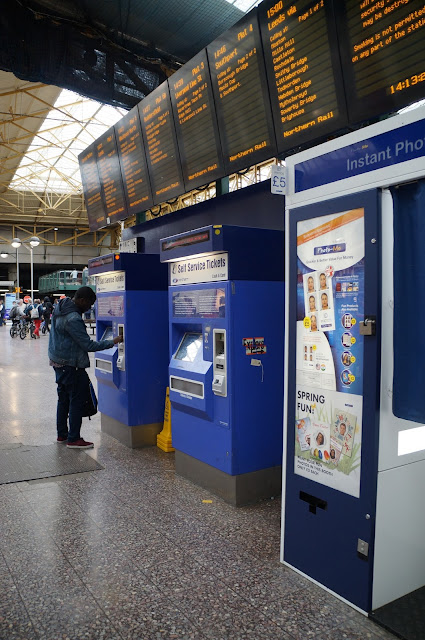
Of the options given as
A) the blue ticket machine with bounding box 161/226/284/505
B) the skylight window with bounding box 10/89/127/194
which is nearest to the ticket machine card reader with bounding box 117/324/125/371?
the blue ticket machine with bounding box 161/226/284/505

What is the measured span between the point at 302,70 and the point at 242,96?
0.74 m

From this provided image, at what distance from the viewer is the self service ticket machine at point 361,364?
2.26 meters

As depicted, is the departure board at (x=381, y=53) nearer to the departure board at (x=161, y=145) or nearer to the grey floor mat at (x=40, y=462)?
the departure board at (x=161, y=145)

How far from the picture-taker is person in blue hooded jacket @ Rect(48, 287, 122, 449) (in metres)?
4.90

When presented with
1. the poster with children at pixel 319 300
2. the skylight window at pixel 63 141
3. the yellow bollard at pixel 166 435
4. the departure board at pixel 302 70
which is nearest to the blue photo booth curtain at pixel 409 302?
the poster with children at pixel 319 300

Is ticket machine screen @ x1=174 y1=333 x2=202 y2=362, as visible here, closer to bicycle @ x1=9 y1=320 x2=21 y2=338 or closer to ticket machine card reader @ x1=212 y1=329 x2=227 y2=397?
ticket machine card reader @ x1=212 y1=329 x2=227 y2=397

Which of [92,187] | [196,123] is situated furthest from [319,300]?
[92,187]

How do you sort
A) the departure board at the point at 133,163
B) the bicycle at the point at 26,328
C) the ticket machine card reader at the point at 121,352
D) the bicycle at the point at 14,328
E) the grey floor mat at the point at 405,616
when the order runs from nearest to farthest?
the grey floor mat at the point at 405,616 < the ticket machine card reader at the point at 121,352 < the departure board at the point at 133,163 < the bicycle at the point at 26,328 < the bicycle at the point at 14,328

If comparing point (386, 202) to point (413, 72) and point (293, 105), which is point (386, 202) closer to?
point (413, 72)

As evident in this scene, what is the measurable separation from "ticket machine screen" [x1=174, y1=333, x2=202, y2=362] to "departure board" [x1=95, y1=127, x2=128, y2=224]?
2925 millimetres

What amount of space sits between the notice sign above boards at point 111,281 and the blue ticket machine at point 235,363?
49.2 inches

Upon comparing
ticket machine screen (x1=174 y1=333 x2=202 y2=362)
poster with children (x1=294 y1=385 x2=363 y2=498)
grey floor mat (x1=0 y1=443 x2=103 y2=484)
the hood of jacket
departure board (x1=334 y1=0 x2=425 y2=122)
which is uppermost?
departure board (x1=334 y1=0 x2=425 y2=122)

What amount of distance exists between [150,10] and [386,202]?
4705 mm

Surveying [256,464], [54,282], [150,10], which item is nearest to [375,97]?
[256,464]
